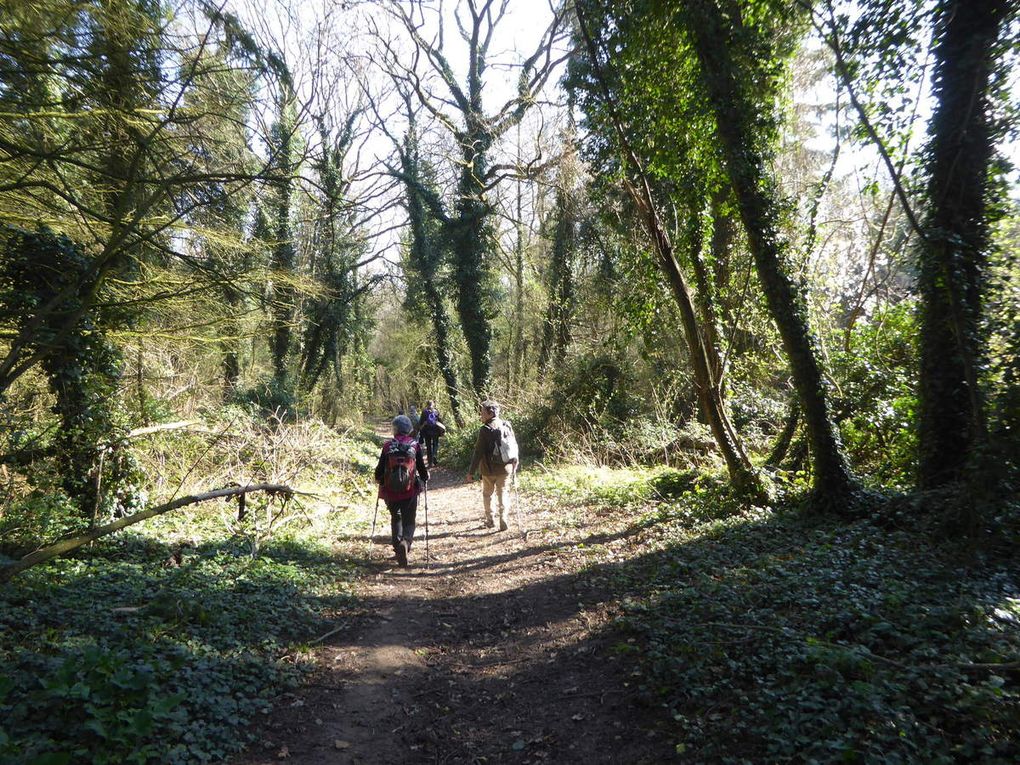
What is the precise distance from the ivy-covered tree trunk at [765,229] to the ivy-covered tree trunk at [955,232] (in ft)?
3.59

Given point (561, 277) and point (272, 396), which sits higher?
point (561, 277)

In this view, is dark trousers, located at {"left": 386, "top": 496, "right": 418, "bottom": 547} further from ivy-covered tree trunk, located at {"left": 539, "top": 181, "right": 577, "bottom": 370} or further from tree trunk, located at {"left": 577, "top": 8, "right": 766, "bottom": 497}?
ivy-covered tree trunk, located at {"left": 539, "top": 181, "right": 577, "bottom": 370}

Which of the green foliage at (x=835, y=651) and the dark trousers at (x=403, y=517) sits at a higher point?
the dark trousers at (x=403, y=517)

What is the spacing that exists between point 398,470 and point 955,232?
23.8 ft

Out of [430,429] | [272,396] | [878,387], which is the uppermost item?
[272,396]

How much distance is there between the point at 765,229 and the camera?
760 centimetres

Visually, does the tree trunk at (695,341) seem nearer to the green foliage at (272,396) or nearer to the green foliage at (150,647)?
the green foliage at (150,647)

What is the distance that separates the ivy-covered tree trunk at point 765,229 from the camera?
737cm

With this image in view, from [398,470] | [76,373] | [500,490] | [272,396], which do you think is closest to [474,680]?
[398,470]

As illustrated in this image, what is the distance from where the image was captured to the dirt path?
3943 mm

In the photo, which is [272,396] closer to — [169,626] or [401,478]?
[401,478]

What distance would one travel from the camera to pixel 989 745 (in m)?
2.78

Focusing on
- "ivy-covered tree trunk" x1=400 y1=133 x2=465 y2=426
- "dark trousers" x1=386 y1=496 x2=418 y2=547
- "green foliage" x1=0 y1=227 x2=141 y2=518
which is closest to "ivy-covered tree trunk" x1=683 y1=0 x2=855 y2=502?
"dark trousers" x1=386 y1=496 x2=418 y2=547

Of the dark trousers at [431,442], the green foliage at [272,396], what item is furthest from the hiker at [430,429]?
the green foliage at [272,396]
